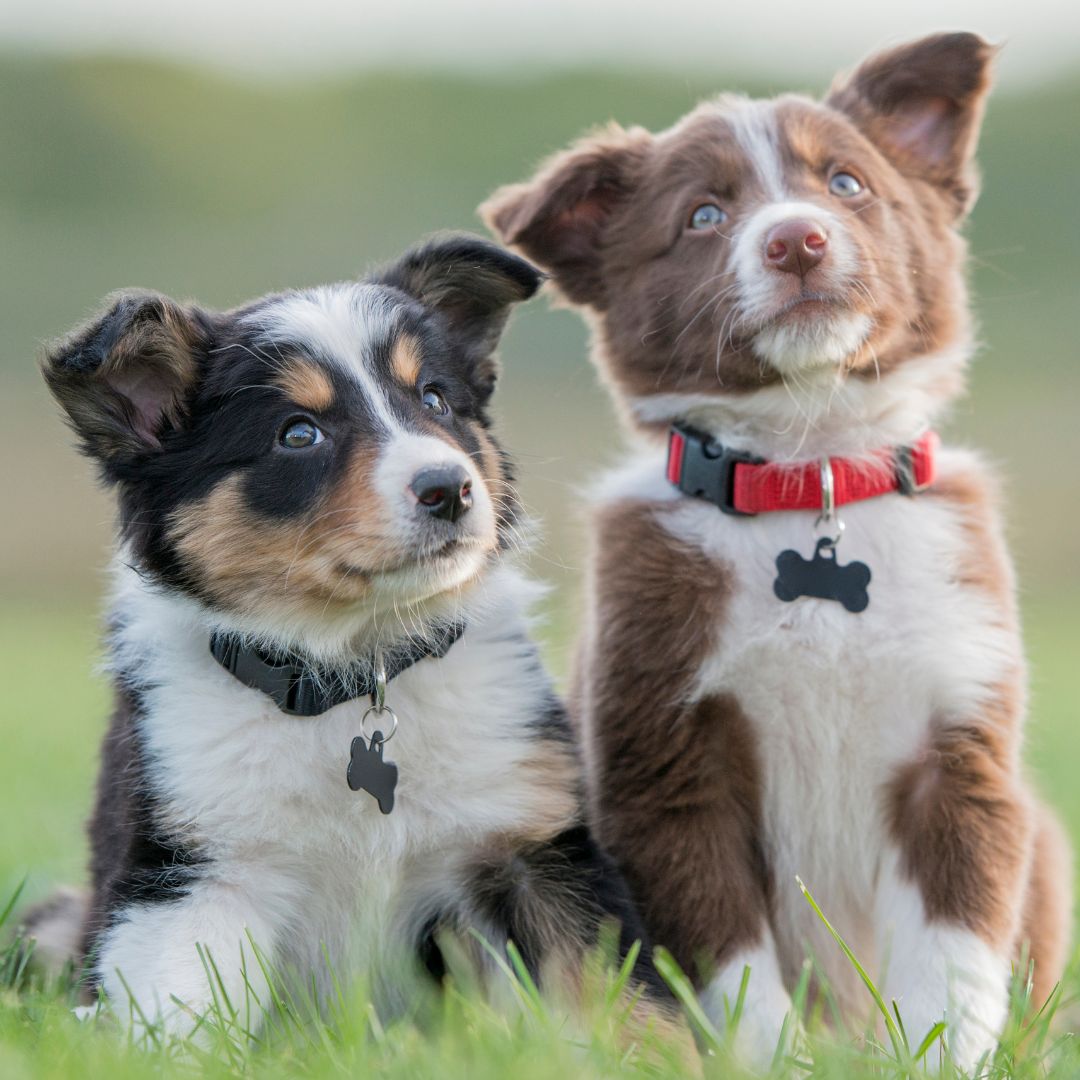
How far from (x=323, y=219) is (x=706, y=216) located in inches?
996

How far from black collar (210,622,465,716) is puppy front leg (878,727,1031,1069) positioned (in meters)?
1.20

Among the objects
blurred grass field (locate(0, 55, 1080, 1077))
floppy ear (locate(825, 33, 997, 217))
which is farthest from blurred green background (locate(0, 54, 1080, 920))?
floppy ear (locate(825, 33, 997, 217))

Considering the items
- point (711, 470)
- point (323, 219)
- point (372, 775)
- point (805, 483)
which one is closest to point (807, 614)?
point (805, 483)

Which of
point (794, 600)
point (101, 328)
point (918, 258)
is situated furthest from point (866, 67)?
point (101, 328)

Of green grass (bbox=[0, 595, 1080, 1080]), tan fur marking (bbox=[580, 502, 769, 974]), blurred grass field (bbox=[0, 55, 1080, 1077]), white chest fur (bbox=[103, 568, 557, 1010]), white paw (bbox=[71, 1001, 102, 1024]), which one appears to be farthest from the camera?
blurred grass field (bbox=[0, 55, 1080, 1077])

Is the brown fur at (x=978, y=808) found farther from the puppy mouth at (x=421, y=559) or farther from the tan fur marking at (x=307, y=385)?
the tan fur marking at (x=307, y=385)

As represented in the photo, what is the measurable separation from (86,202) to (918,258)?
27.3 metres

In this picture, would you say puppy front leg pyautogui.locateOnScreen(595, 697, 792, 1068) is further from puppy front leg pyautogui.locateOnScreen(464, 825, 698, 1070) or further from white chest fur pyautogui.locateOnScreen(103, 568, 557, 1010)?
white chest fur pyautogui.locateOnScreen(103, 568, 557, 1010)

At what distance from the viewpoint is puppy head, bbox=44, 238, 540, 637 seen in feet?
11.2

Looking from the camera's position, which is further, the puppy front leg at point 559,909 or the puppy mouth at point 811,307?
the puppy mouth at point 811,307

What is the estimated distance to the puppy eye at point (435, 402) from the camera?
3811mm

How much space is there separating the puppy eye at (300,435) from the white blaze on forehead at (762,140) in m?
1.33

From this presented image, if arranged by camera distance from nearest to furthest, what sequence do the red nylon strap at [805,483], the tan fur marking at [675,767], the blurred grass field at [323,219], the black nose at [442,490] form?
the black nose at [442,490] → the tan fur marking at [675,767] → the red nylon strap at [805,483] → the blurred grass field at [323,219]

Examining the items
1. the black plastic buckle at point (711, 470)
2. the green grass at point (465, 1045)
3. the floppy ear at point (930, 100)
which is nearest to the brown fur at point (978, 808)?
the green grass at point (465, 1045)
